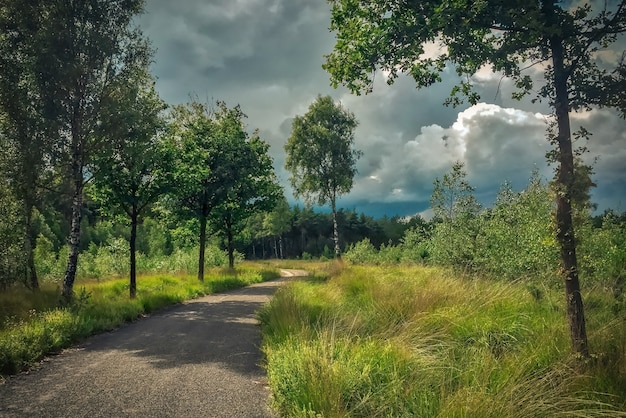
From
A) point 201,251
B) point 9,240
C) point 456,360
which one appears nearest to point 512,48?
point 456,360

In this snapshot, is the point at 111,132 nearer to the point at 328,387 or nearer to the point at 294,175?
the point at 328,387

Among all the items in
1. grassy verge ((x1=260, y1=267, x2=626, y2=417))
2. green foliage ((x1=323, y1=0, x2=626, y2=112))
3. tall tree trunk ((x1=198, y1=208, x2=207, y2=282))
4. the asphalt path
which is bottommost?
the asphalt path

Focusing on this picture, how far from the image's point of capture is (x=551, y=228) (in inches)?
230

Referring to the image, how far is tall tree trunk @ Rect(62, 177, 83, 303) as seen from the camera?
13.9 m

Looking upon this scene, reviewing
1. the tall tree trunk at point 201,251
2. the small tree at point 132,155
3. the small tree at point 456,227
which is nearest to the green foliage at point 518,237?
the small tree at point 456,227

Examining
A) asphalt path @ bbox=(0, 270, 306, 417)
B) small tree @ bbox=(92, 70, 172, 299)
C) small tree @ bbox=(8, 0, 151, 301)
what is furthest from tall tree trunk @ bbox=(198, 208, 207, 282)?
asphalt path @ bbox=(0, 270, 306, 417)

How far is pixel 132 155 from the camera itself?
1645 centimetres

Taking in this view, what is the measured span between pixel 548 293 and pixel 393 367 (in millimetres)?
5405

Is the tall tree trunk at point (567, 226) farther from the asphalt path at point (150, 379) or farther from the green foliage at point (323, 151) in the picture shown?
the green foliage at point (323, 151)

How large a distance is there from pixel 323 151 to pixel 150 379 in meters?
32.4

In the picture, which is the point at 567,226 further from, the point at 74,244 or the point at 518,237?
the point at 74,244

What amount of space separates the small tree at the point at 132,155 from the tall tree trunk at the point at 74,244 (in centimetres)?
102

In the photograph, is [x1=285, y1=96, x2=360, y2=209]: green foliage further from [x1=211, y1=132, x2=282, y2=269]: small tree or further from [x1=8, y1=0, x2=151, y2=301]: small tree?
[x1=8, y1=0, x2=151, y2=301]: small tree

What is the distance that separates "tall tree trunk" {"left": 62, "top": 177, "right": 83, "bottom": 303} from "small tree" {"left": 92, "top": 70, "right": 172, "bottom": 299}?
3.36 ft
